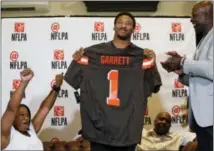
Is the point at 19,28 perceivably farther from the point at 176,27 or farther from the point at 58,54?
the point at 176,27

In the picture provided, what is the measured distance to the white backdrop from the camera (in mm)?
3154

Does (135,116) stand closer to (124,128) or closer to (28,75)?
(124,128)

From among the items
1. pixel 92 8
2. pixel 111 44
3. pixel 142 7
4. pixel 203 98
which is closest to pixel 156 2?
pixel 142 7

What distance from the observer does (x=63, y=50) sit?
10.4ft

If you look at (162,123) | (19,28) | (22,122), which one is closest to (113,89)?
(22,122)

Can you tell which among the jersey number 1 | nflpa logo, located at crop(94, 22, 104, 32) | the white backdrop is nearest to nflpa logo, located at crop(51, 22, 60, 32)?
the white backdrop

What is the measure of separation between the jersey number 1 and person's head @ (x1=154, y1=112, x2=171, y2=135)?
887 mm

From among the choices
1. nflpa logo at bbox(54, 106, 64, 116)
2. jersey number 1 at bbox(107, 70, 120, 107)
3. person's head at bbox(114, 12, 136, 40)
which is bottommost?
nflpa logo at bbox(54, 106, 64, 116)

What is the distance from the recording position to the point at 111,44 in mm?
2346

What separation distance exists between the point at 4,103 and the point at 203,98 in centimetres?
177

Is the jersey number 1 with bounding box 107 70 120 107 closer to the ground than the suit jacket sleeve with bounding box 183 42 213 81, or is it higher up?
closer to the ground

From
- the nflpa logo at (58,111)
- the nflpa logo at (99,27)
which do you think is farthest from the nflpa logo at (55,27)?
the nflpa logo at (58,111)

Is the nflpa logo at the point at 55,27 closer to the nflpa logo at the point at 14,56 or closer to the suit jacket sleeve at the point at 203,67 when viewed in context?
the nflpa logo at the point at 14,56

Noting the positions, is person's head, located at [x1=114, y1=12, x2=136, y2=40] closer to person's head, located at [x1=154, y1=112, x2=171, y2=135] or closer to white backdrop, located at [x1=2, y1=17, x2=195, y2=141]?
white backdrop, located at [x1=2, y1=17, x2=195, y2=141]
